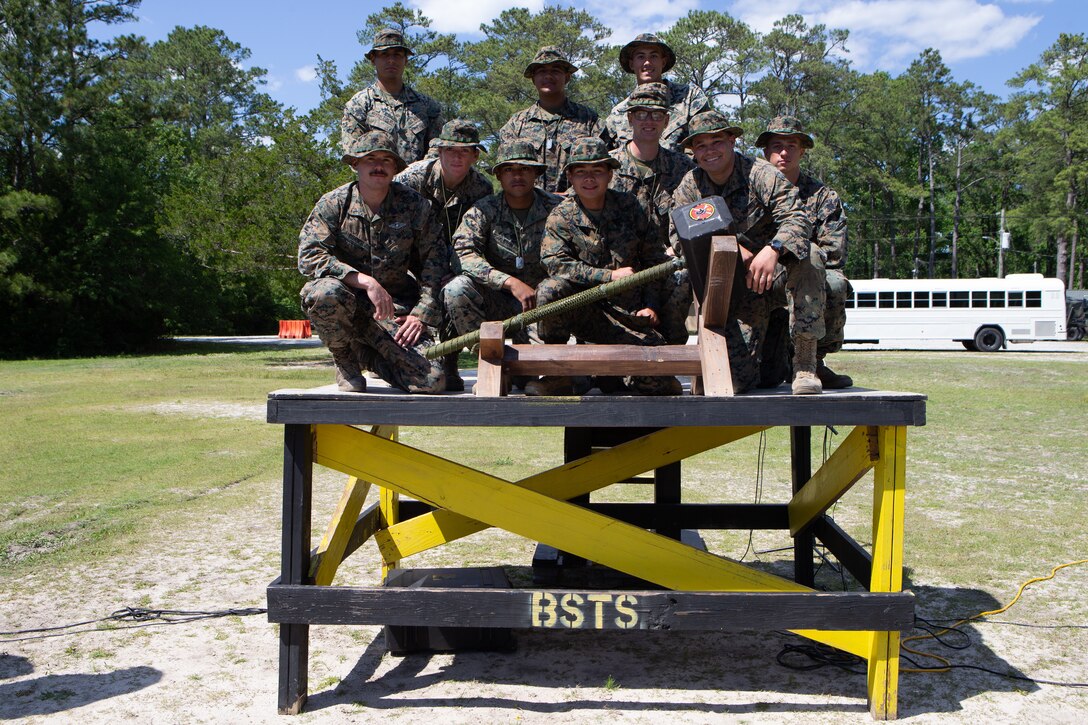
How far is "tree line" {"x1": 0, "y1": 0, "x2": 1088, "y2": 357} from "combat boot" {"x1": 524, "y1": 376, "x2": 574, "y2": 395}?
9880 mm

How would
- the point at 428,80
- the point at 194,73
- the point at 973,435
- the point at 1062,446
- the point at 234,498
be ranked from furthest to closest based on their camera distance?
the point at 194,73, the point at 428,80, the point at 973,435, the point at 1062,446, the point at 234,498

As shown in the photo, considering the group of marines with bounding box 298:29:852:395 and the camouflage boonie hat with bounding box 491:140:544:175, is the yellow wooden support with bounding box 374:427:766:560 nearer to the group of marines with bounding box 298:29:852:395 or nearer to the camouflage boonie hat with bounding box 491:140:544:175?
the group of marines with bounding box 298:29:852:395

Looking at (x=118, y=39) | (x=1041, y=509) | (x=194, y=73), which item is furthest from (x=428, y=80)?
(x=194, y=73)

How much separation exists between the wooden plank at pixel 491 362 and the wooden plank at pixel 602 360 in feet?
0.20

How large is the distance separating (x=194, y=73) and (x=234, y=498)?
210 feet

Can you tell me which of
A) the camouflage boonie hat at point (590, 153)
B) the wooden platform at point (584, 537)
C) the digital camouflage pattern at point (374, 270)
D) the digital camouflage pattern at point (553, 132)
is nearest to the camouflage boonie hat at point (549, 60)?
the digital camouflage pattern at point (553, 132)

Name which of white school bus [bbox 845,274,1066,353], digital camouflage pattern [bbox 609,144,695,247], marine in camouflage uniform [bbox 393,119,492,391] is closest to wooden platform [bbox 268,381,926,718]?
marine in camouflage uniform [bbox 393,119,492,391]

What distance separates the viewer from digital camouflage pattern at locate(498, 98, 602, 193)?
A: 664 cm

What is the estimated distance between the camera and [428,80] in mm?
31141

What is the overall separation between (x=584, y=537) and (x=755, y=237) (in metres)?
1.87

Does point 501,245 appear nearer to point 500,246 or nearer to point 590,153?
point 500,246

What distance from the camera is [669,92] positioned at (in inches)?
272

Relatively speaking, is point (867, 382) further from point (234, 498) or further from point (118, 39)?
point (118, 39)

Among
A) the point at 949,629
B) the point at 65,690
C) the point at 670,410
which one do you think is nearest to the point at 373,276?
the point at 670,410
